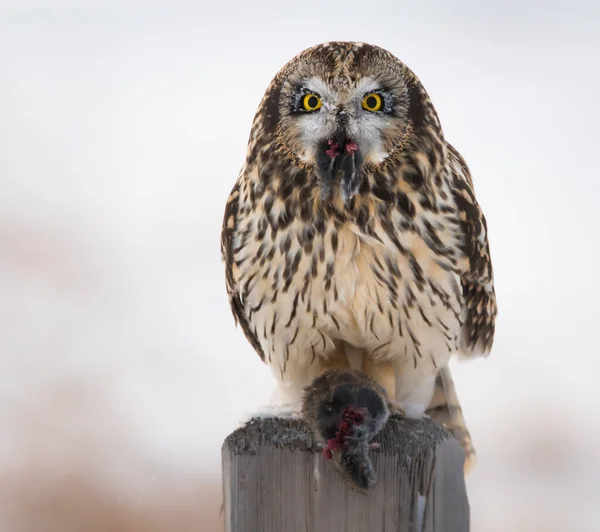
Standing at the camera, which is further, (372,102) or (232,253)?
(232,253)

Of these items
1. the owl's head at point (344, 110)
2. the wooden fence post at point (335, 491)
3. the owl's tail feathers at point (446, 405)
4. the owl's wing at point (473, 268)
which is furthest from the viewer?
the owl's tail feathers at point (446, 405)

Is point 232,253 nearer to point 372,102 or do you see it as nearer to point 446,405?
point 372,102

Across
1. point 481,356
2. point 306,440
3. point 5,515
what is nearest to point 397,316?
point 481,356

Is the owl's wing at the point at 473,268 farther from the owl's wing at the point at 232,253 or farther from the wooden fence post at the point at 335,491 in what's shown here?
the wooden fence post at the point at 335,491

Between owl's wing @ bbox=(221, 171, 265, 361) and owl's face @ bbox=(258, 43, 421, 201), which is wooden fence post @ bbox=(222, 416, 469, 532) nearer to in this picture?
owl's face @ bbox=(258, 43, 421, 201)

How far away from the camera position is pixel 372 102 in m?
2.41

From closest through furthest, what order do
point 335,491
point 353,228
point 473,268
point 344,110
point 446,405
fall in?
1. point 335,491
2. point 344,110
3. point 353,228
4. point 473,268
5. point 446,405

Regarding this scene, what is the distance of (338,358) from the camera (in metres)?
2.96

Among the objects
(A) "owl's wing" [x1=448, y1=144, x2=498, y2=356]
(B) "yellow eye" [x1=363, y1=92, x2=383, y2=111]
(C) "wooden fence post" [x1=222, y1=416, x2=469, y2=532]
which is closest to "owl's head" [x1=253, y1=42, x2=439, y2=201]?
(B) "yellow eye" [x1=363, y1=92, x2=383, y2=111]

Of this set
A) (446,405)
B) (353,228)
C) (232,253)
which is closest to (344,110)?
(353,228)

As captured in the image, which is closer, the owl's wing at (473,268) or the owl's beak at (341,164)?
the owl's beak at (341,164)

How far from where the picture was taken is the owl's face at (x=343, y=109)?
→ 2.35m

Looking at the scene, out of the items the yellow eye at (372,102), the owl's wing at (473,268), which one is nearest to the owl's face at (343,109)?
the yellow eye at (372,102)

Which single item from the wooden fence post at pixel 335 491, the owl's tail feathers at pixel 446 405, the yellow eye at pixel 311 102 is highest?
the yellow eye at pixel 311 102
